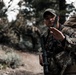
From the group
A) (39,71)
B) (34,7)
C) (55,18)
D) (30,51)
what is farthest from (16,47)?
(55,18)

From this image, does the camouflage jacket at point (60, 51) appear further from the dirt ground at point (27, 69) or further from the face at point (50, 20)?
the dirt ground at point (27, 69)

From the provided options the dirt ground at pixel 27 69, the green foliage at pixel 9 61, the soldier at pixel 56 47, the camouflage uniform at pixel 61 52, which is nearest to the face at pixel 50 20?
the soldier at pixel 56 47

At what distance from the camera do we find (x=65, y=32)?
13.0ft

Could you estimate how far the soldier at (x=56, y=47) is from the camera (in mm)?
3766

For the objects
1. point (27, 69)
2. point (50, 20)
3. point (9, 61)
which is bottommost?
point (27, 69)

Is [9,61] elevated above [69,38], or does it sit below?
below

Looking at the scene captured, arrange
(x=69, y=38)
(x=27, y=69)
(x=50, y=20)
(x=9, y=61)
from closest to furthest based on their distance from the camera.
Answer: (x=69, y=38), (x=50, y=20), (x=9, y=61), (x=27, y=69)

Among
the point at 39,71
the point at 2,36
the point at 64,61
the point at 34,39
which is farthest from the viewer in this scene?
the point at 34,39

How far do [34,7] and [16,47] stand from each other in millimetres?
2770

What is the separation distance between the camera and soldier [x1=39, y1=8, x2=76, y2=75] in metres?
3.77

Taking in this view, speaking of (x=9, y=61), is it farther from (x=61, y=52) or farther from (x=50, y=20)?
(x=61, y=52)

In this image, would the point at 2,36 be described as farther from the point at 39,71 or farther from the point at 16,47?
the point at 39,71

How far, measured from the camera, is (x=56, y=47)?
400 cm

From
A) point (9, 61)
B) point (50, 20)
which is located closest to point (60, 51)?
point (50, 20)
